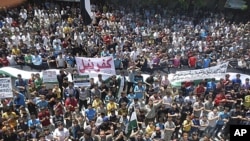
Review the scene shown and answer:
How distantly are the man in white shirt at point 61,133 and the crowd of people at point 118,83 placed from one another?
29 millimetres

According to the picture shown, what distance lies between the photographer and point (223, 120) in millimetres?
16344

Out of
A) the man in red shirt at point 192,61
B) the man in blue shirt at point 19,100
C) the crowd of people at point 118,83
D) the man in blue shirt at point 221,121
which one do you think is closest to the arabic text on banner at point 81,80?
the crowd of people at point 118,83

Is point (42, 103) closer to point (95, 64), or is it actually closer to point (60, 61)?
point (95, 64)

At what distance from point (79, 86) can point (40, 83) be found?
51.0 inches

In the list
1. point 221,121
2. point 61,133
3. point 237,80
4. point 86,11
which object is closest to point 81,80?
point 61,133

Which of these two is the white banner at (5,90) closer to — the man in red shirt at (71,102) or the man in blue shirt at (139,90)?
the man in red shirt at (71,102)

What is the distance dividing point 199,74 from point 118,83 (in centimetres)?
289

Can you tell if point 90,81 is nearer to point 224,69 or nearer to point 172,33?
point 224,69

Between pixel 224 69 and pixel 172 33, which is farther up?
pixel 172 33

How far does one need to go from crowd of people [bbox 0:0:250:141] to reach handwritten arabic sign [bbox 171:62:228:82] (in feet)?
0.74

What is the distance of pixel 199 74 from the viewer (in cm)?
1889

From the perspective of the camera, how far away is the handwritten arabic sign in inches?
738

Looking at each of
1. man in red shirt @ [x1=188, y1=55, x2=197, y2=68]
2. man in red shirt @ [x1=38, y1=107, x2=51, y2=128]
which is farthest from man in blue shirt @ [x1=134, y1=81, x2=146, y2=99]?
man in red shirt @ [x1=188, y1=55, x2=197, y2=68]

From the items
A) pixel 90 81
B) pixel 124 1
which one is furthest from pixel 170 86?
pixel 124 1
